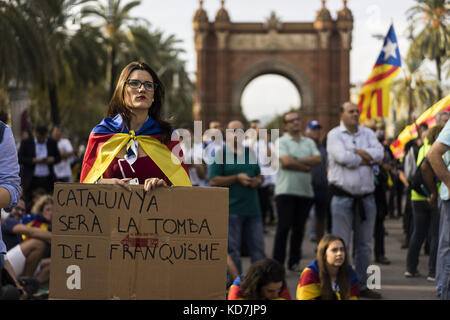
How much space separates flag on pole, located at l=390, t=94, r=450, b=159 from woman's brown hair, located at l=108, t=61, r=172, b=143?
5.43 meters

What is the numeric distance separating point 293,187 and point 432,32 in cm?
1108

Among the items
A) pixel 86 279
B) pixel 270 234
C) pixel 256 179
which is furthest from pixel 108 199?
pixel 270 234

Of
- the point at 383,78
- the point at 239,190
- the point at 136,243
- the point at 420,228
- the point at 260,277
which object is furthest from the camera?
the point at 383,78

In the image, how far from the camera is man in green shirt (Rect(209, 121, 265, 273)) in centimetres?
785

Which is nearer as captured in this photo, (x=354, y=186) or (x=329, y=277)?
(x=329, y=277)

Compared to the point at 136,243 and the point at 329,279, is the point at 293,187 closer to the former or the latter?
the point at 329,279

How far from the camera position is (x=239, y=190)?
7.96 metres

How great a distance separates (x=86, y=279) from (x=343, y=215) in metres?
4.82

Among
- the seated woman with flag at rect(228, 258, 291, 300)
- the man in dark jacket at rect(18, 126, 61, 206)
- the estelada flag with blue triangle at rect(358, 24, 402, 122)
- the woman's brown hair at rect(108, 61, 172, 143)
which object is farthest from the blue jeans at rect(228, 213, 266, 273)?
the man in dark jacket at rect(18, 126, 61, 206)

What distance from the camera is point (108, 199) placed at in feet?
11.1

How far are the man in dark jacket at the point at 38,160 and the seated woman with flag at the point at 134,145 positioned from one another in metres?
8.60

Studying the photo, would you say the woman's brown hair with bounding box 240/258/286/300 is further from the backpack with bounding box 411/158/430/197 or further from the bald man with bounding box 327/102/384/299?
the backpack with bounding box 411/158/430/197

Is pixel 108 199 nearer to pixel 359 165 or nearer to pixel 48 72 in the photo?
pixel 359 165

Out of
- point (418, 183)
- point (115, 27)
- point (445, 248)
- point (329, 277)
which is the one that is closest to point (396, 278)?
point (418, 183)
